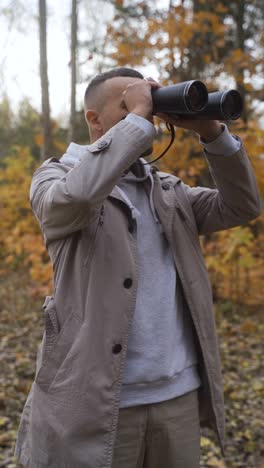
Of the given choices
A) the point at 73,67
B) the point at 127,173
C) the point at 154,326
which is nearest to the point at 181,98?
the point at 127,173

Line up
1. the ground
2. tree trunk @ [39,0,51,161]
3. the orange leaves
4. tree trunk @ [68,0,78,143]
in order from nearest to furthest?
the ground, tree trunk @ [39,0,51,161], tree trunk @ [68,0,78,143], the orange leaves

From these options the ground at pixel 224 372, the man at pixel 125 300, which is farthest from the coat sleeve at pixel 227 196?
the ground at pixel 224 372

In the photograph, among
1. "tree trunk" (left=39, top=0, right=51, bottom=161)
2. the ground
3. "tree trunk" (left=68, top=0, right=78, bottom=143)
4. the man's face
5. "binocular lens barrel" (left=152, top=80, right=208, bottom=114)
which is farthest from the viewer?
"tree trunk" (left=68, top=0, right=78, bottom=143)

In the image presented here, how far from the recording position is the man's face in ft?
4.69

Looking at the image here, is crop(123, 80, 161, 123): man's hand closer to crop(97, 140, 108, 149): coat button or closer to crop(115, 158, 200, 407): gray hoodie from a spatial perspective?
crop(97, 140, 108, 149): coat button

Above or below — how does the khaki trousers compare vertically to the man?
below

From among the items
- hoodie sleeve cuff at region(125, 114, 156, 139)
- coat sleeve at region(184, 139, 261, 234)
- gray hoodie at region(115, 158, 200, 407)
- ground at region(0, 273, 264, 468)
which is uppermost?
hoodie sleeve cuff at region(125, 114, 156, 139)

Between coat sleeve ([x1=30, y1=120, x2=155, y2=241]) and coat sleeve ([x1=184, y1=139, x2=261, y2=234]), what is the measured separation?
1.08 feet

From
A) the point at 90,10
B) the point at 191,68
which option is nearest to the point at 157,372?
the point at 191,68

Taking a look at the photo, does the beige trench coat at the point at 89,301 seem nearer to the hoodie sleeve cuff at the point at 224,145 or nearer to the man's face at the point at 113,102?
the hoodie sleeve cuff at the point at 224,145

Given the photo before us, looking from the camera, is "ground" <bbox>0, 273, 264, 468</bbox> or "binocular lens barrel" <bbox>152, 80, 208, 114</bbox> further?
"ground" <bbox>0, 273, 264, 468</bbox>

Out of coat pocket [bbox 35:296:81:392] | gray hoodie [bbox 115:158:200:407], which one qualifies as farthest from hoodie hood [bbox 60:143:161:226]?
coat pocket [bbox 35:296:81:392]

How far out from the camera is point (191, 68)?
15.8 feet

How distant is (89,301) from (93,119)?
0.61m
